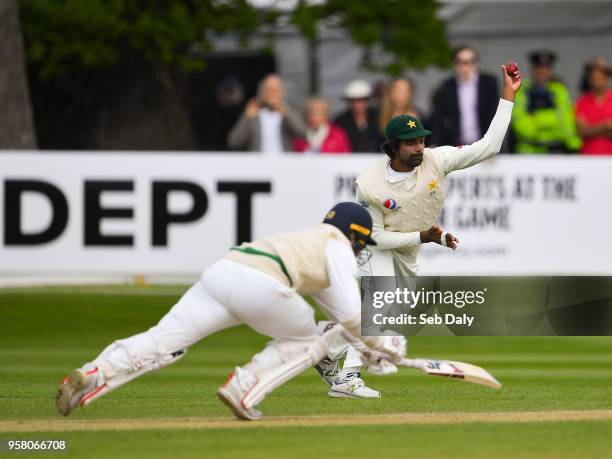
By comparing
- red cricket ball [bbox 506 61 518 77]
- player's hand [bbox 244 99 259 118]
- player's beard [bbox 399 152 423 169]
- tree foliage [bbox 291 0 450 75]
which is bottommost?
player's beard [bbox 399 152 423 169]

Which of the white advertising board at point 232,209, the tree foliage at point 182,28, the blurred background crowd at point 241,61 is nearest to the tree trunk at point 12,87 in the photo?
the blurred background crowd at point 241,61

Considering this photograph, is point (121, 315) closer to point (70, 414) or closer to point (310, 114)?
point (310, 114)

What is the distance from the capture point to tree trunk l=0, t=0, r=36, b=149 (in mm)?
19109

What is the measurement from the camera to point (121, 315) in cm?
1730

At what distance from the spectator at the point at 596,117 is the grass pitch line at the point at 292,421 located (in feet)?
27.4

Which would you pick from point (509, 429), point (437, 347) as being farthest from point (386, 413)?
point (437, 347)

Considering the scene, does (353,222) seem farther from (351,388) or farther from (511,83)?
(511,83)

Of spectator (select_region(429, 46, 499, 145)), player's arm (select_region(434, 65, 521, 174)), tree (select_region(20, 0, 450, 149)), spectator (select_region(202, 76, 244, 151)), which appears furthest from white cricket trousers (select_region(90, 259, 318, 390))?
spectator (select_region(202, 76, 244, 151))

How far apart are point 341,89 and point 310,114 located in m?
5.85

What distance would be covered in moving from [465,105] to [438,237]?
6.48 m

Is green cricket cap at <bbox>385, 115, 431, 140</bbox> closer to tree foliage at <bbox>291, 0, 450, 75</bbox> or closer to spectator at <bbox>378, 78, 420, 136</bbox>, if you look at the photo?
spectator at <bbox>378, 78, 420, 136</bbox>

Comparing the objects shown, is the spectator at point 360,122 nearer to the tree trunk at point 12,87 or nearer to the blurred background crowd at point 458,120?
the blurred background crowd at point 458,120

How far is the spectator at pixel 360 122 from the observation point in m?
18.1

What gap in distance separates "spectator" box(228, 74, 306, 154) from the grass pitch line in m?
8.17
